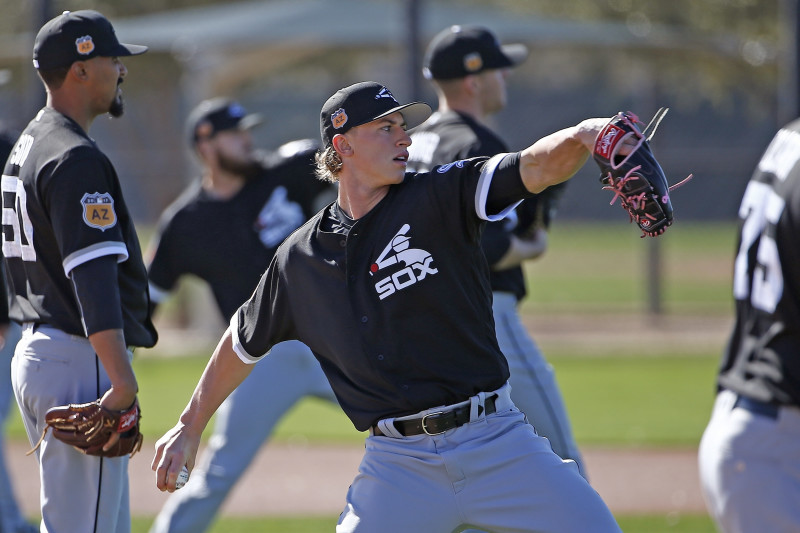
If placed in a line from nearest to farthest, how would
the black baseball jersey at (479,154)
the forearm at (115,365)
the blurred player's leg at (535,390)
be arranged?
Result: the forearm at (115,365) < the blurred player's leg at (535,390) < the black baseball jersey at (479,154)

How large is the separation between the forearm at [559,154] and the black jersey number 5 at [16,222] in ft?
6.07

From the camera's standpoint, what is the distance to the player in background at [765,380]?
10.6ft

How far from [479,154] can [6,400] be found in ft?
9.40

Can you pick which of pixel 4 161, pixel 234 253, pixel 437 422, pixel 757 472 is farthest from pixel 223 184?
pixel 757 472

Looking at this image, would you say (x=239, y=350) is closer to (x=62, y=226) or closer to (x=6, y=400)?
(x=62, y=226)

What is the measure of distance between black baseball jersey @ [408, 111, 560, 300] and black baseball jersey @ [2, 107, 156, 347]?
4.55 feet

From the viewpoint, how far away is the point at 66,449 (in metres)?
3.83

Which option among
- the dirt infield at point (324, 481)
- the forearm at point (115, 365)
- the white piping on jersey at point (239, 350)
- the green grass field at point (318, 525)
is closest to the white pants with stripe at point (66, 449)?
the forearm at point (115, 365)

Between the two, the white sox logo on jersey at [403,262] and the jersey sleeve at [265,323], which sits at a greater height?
the white sox logo on jersey at [403,262]

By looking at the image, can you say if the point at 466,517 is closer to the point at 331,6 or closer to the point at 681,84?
the point at 331,6

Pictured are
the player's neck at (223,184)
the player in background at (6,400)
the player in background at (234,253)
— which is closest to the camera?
the player in background at (234,253)

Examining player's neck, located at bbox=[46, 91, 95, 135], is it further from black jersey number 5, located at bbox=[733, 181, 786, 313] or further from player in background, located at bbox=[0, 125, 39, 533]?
black jersey number 5, located at bbox=[733, 181, 786, 313]

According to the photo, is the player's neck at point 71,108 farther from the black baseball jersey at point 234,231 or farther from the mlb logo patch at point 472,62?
the mlb logo patch at point 472,62

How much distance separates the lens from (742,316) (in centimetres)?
343
